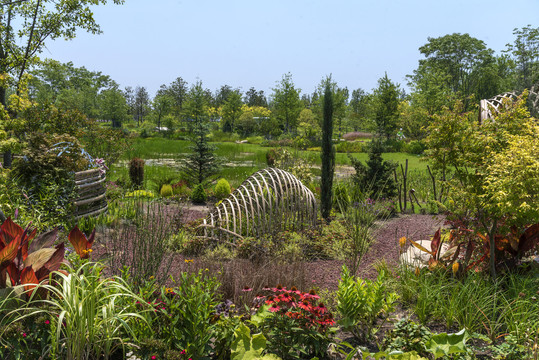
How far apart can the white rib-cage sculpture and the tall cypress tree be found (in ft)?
4.70

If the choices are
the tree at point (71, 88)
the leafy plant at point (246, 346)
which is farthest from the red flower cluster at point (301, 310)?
the tree at point (71, 88)

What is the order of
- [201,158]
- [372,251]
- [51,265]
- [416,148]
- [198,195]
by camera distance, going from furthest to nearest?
1. [416,148]
2. [201,158]
3. [198,195]
4. [372,251]
5. [51,265]

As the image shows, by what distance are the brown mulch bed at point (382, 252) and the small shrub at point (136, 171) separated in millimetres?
7082

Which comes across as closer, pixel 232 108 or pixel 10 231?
pixel 10 231

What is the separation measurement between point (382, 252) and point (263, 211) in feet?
7.06

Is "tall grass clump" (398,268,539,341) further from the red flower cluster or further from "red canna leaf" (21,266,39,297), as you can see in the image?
"red canna leaf" (21,266,39,297)

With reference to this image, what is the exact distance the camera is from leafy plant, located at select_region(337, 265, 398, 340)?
3.27 m

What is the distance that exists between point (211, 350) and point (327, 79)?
24.2 ft

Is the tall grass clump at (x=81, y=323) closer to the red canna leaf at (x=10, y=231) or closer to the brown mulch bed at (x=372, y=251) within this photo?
the red canna leaf at (x=10, y=231)

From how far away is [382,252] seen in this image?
20.8 ft

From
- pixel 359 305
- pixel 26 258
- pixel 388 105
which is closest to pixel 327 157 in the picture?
pixel 359 305

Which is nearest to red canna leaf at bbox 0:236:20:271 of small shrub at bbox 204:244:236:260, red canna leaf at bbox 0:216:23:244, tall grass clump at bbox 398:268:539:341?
red canna leaf at bbox 0:216:23:244

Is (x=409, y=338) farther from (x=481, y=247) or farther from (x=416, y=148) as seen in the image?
(x=416, y=148)

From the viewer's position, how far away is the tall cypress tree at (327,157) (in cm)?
867
